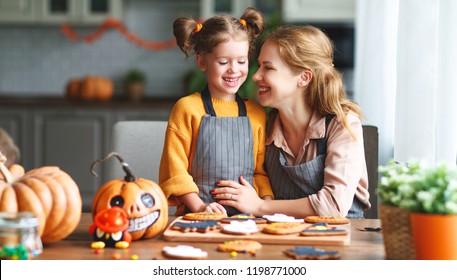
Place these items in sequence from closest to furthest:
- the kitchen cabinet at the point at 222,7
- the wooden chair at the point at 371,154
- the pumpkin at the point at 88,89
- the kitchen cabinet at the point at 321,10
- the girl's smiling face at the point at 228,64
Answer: the girl's smiling face at the point at 228,64
the wooden chair at the point at 371,154
the kitchen cabinet at the point at 321,10
the pumpkin at the point at 88,89
the kitchen cabinet at the point at 222,7

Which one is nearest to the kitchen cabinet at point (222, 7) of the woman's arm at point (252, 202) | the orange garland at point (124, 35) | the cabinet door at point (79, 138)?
the orange garland at point (124, 35)

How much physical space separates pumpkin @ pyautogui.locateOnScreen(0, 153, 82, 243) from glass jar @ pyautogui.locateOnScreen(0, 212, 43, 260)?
0.07m

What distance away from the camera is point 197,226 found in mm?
1469

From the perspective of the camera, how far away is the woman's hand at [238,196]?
6.24 feet

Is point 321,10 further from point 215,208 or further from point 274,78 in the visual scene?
point 215,208

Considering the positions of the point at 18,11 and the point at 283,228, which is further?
the point at 18,11

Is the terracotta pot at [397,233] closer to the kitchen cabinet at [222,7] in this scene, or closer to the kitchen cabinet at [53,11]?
the kitchen cabinet at [222,7]

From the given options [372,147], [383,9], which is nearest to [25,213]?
[372,147]

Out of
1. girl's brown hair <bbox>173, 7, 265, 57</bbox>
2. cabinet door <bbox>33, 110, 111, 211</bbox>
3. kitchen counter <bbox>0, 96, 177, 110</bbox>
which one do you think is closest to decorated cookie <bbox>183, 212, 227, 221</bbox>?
girl's brown hair <bbox>173, 7, 265, 57</bbox>

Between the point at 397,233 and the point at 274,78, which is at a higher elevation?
the point at 274,78

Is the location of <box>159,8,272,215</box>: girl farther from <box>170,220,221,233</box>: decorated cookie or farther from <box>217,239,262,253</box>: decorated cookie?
<box>217,239,262,253</box>: decorated cookie

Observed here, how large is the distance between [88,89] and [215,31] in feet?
11.1

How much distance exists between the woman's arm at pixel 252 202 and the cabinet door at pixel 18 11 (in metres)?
4.01

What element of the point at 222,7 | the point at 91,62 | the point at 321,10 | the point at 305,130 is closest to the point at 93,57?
the point at 91,62
